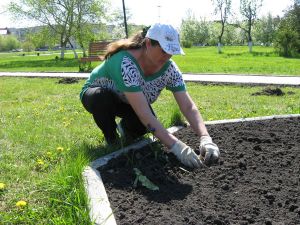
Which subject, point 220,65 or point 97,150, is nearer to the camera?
point 97,150

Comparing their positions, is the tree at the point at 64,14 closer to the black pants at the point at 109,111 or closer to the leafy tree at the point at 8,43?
the black pants at the point at 109,111

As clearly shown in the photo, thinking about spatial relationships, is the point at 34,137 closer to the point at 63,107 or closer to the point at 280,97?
the point at 63,107

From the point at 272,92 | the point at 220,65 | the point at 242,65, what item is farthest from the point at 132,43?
the point at 242,65

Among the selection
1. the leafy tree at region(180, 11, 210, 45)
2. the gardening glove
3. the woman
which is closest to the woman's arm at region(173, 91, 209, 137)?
the woman

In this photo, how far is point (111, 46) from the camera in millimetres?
3141

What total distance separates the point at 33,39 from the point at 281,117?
31.2 m

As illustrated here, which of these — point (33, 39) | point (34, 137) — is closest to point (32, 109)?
point (34, 137)

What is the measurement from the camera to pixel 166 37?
2598 millimetres

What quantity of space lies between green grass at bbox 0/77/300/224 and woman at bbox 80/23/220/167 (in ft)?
1.23

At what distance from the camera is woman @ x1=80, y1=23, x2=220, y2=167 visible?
2.65m

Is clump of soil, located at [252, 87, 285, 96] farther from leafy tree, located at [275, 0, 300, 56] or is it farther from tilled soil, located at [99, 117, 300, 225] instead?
leafy tree, located at [275, 0, 300, 56]

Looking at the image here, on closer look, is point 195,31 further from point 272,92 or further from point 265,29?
point 272,92

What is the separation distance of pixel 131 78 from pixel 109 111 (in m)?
0.64

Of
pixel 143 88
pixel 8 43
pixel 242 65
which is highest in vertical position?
pixel 8 43
